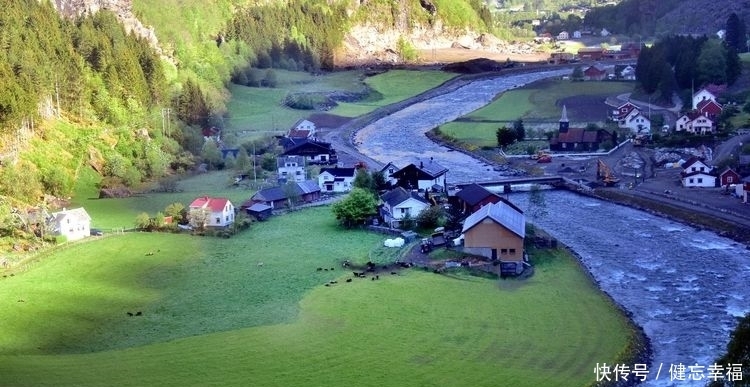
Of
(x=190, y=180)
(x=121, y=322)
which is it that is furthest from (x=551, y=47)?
(x=121, y=322)

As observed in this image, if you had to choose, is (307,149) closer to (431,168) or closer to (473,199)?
(431,168)

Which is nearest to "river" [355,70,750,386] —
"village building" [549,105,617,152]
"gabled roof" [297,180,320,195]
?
"village building" [549,105,617,152]

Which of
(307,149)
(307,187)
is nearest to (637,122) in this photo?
(307,149)

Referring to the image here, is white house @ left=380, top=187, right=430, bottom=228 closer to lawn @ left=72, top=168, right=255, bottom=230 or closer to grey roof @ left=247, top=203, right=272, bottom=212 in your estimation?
grey roof @ left=247, top=203, right=272, bottom=212

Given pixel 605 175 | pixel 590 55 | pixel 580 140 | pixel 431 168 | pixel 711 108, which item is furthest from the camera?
pixel 590 55

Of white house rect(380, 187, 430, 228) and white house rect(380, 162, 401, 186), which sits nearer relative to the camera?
white house rect(380, 187, 430, 228)

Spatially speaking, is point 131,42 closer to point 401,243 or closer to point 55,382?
point 401,243

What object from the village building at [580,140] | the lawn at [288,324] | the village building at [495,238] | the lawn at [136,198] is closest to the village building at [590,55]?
the village building at [580,140]
